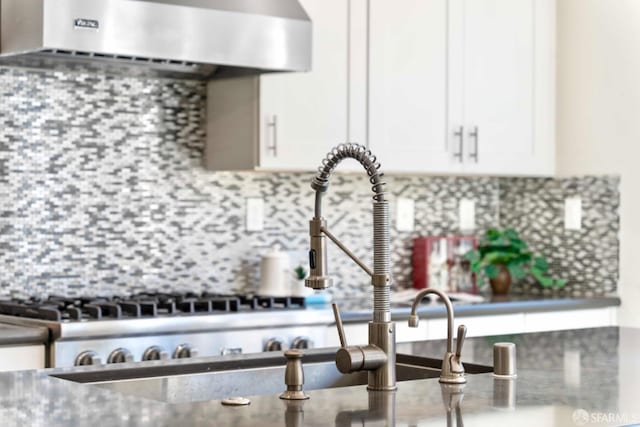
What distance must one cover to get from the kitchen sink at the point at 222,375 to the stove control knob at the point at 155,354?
886mm

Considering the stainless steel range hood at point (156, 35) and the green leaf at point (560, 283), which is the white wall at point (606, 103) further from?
the stainless steel range hood at point (156, 35)

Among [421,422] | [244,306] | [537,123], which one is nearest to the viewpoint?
[421,422]

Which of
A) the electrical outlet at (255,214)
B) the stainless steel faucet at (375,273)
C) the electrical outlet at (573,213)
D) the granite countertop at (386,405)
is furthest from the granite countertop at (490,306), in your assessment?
the stainless steel faucet at (375,273)

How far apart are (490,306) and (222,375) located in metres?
2.09

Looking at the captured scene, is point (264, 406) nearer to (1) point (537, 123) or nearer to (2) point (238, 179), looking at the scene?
(2) point (238, 179)

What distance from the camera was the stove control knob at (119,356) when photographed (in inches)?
132

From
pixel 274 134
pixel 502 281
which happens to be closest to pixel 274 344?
pixel 274 134

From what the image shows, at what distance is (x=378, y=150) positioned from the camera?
4.34 meters

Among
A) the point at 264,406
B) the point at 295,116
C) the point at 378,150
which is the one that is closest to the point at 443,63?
the point at 378,150

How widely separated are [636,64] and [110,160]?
2211mm

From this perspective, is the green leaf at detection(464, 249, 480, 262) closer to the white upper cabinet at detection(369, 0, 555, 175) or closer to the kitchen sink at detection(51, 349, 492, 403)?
the white upper cabinet at detection(369, 0, 555, 175)

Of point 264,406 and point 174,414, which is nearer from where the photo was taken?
point 174,414

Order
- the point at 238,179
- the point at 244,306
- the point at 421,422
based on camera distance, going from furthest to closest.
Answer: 1. the point at 238,179
2. the point at 244,306
3. the point at 421,422

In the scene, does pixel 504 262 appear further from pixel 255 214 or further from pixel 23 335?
pixel 23 335
